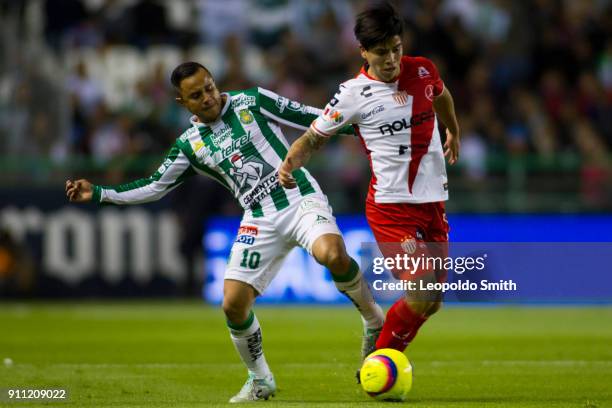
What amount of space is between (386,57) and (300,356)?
4.43 metres

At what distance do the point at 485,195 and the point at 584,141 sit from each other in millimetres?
1834

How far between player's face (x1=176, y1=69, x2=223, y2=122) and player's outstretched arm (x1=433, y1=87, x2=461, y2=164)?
5.24 ft

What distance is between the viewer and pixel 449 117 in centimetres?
820

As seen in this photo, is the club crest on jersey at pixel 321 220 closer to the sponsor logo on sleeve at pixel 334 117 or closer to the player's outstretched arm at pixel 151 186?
the sponsor logo on sleeve at pixel 334 117

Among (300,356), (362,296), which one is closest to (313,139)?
(362,296)

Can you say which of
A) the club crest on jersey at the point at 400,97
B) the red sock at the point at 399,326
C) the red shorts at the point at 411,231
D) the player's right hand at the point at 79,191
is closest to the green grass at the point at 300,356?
the red sock at the point at 399,326

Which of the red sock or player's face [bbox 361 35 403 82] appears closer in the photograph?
player's face [bbox 361 35 403 82]

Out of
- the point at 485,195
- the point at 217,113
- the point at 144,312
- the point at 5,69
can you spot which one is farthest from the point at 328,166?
the point at 217,113

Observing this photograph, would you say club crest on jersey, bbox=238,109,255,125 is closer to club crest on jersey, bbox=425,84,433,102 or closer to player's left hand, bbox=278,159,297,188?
player's left hand, bbox=278,159,297,188

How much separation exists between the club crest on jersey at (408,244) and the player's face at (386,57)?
1.06m

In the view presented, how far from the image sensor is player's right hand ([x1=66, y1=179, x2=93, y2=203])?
8266mm

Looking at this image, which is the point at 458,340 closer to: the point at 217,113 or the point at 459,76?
the point at 217,113

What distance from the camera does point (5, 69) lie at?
61.7ft

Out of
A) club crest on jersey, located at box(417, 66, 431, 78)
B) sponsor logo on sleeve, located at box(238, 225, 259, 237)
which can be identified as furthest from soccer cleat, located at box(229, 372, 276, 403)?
club crest on jersey, located at box(417, 66, 431, 78)
